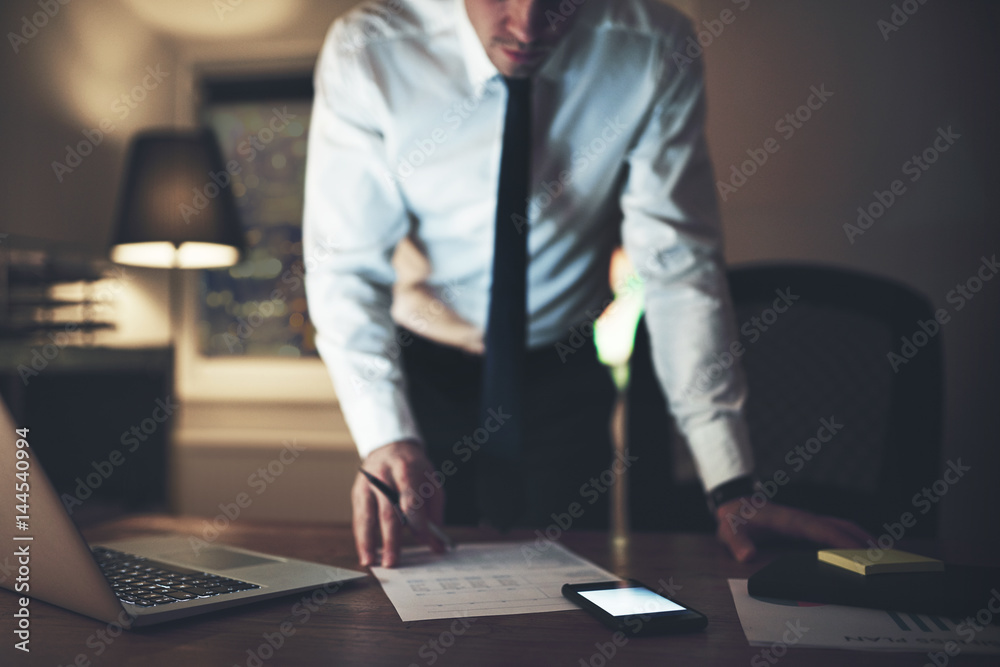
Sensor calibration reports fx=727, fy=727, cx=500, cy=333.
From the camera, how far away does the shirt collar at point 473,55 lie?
3.81ft

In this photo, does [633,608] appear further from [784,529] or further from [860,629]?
[784,529]

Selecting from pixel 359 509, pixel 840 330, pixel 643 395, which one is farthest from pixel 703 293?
pixel 359 509

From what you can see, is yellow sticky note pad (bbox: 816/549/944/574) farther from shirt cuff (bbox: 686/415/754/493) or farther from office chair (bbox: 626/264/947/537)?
office chair (bbox: 626/264/947/537)

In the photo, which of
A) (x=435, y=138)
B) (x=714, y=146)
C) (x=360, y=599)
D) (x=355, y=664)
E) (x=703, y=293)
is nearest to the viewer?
(x=355, y=664)

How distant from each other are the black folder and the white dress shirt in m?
0.45

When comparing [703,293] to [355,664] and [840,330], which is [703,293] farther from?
[355,664]

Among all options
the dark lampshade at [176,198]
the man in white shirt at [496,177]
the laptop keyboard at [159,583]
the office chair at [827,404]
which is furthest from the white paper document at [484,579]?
the dark lampshade at [176,198]

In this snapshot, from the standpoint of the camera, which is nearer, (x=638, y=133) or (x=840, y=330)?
(x=638, y=133)

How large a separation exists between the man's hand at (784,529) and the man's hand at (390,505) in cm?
36

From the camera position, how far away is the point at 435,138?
4.03 feet

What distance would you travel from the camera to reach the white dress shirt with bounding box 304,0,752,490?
116 cm

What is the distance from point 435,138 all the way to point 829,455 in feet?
2.94

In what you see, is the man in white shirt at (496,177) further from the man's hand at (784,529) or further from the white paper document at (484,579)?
the white paper document at (484,579)

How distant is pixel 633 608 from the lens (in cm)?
62
